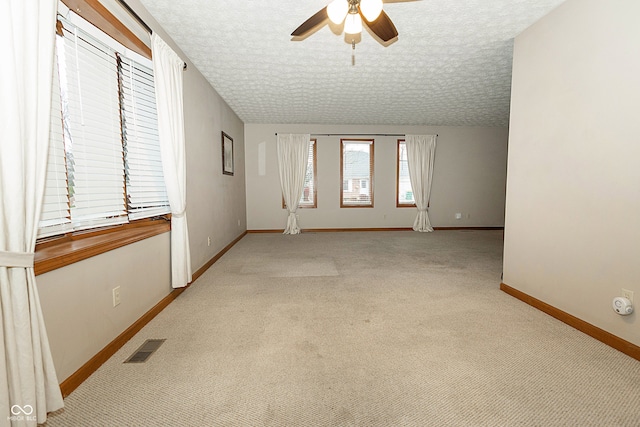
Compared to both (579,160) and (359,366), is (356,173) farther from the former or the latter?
(359,366)

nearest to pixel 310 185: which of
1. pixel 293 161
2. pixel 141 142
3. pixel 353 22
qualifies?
pixel 293 161

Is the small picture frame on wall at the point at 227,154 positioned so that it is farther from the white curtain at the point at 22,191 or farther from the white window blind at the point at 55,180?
the white curtain at the point at 22,191

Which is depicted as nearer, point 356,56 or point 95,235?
point 95,235

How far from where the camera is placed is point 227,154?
4.73m

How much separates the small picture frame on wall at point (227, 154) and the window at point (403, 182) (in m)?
3.86

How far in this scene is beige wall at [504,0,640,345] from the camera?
5.60 feet

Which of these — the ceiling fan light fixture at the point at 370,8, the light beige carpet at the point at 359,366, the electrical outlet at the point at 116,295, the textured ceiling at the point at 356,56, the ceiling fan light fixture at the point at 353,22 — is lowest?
the light beige carpet at the point at 359,366

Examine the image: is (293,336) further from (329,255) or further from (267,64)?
(267,64)

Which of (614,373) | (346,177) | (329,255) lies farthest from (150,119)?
(346,177)

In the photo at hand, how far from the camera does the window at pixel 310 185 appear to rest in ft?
21.2

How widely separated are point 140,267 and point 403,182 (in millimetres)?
5880

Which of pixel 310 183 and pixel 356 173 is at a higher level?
pixel 356 173

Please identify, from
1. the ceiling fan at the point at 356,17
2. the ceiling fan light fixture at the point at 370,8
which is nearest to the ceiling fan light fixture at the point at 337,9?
the ceiling fan at the point at 356,17

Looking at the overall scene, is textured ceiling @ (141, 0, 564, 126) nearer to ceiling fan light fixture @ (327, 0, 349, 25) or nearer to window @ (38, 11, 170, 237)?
ceiling fan light fixture @ (327, 0, 349, 25)
